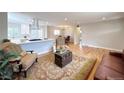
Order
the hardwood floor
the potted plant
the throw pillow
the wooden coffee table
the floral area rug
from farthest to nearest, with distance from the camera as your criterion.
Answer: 1. the throw pillow
2. the hardwood floor
3. the wooden coffee table
4. the floral area rug
5. the potted plant

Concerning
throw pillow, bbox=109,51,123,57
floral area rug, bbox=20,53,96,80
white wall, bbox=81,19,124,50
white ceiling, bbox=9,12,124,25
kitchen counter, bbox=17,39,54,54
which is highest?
white ceiling, bbox=9,12,124,25

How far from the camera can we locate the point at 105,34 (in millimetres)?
2250

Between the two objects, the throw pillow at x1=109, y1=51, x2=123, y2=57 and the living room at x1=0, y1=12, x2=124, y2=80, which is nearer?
the living room at x1=0, y1=12, x2=124, y2=80

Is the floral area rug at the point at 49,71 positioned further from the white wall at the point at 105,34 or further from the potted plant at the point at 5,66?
the white wall at the point at 105,34

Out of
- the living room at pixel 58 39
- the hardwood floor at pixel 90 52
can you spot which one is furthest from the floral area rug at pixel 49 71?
the hardwood floor at pixel 90 52

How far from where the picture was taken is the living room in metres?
1.63

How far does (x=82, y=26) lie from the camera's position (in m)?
2.05

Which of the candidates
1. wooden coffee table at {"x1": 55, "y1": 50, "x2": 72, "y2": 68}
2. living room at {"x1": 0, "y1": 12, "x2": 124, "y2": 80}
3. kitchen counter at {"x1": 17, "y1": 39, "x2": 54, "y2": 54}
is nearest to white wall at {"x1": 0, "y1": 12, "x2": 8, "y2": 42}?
living room at {"x1": 0, "y1": 12, "x2": 124, "y2": 80}

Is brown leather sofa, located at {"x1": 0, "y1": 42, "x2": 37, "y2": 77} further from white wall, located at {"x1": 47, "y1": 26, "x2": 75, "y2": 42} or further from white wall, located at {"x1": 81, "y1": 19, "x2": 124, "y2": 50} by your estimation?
white wall, located at {"x1": 81, "y1": 19, "x2": 124, "y2": 50}

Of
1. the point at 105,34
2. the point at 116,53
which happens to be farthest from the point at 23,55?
the point at 116,53

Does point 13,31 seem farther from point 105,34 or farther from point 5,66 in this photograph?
point 105,34
